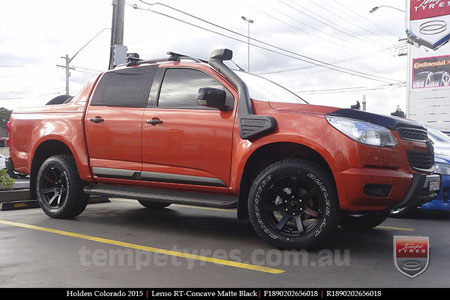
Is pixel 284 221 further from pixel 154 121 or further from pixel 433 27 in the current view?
pixel 433 27

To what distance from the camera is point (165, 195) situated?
5.78 meters

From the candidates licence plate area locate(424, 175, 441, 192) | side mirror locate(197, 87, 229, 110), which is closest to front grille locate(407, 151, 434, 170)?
licence plate area locate(424, 175, 441, 192)

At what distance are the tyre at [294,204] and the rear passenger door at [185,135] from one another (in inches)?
20.2

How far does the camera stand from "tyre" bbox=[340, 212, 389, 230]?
241 inches

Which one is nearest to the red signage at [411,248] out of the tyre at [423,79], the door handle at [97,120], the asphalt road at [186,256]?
the asphalt road at [186,256]

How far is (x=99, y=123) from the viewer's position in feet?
20.8

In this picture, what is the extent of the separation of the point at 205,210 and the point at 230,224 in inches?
58.1

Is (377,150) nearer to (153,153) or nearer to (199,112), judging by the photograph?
(199,112)

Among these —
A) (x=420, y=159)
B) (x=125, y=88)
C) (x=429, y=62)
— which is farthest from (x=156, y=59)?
(x=429, y=62)

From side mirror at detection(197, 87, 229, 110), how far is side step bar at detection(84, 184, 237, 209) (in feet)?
3.08

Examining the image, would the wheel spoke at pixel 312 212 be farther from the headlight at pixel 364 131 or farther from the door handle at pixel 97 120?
the door handle at pixel 97 120

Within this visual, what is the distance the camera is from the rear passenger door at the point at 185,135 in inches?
212

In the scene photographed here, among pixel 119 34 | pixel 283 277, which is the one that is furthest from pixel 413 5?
pixel 283 277

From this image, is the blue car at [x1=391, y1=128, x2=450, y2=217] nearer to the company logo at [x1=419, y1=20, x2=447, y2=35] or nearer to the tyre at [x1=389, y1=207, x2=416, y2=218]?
the tyre at [x1=389, y1=207, x2=416, y2=218]
